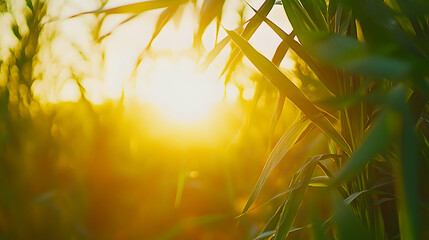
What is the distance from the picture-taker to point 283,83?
471 millimetres

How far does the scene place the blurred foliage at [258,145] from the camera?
31 centimetres

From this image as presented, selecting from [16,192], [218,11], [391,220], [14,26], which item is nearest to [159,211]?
[16,192]

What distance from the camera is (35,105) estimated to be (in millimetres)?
1427

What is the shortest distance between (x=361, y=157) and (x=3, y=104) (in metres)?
1.27

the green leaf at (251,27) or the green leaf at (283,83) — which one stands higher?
the green leaf at (251,27)

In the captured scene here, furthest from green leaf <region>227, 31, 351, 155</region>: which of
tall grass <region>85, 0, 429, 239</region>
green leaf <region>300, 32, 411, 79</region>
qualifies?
green leaf <region>300, 32, 411, 79</region>

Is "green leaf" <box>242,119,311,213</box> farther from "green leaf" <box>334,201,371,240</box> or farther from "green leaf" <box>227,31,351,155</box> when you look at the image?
"green leaf" <box>334,201,371,240</box>

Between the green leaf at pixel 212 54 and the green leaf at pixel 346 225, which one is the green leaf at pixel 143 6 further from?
the green leaf at pixel 346 225

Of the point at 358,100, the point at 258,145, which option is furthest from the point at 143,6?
the point at 258,145

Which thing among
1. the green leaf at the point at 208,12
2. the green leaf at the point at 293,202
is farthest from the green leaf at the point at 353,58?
the green leaf at the point at 293,202

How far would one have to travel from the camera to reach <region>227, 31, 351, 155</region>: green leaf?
46cm

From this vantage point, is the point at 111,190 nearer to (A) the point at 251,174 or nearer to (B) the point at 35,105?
(B) the point at 35,105

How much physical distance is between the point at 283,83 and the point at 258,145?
1.16 m

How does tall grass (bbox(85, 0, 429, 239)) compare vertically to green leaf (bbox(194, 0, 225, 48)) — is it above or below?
below
